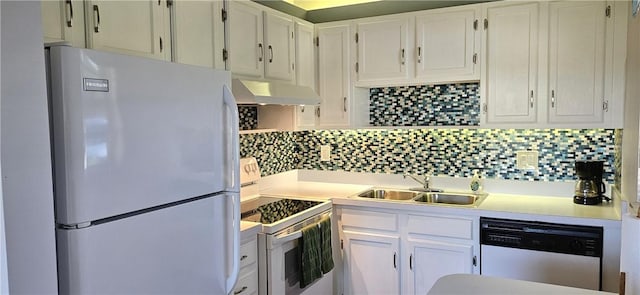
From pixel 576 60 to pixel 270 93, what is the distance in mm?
1812

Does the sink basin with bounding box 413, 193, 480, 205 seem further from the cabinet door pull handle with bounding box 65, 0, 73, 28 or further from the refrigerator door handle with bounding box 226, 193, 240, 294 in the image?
the cabinet door pull handle with bounding box 65, 0, 73, 28

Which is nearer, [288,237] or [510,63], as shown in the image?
[288,237]

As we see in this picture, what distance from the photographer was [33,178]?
1168 mm

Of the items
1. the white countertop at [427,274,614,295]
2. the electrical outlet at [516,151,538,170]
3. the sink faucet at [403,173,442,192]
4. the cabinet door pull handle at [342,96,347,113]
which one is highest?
the cabinet door pull handle at [342,96,347,113]

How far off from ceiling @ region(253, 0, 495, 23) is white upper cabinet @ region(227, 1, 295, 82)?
16 centimetres

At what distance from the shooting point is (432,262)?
2861mm

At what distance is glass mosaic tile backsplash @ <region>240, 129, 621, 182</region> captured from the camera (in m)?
2.95

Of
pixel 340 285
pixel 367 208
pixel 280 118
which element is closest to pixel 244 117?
pixel 280 118

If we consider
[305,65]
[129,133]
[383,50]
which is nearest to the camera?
[129,133]

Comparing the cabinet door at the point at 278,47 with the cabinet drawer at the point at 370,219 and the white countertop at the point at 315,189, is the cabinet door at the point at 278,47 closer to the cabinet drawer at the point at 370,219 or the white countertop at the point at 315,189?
the white countertop at the point at 315,189

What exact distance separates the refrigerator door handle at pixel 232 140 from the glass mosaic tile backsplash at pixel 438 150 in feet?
4.32

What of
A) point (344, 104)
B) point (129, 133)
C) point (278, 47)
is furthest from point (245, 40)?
point (129, 133)

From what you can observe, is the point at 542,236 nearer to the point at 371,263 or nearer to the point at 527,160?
the point at 527,160

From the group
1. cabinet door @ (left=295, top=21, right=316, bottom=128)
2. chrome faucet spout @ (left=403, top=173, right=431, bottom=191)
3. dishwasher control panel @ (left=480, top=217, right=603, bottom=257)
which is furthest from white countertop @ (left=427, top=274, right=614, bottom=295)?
cabinet door @ (left=295, top=21, right=316, bottom=128)
